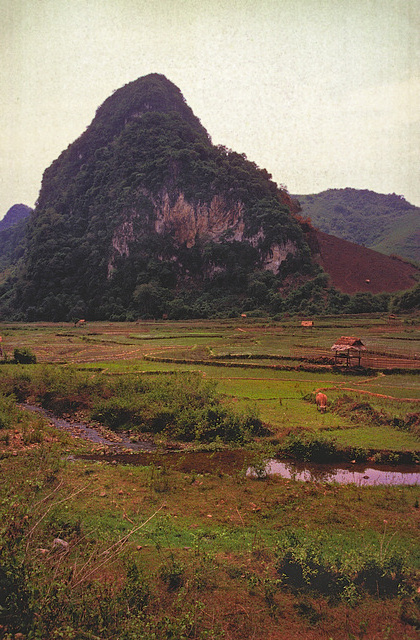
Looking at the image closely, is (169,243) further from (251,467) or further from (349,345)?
(251,467)

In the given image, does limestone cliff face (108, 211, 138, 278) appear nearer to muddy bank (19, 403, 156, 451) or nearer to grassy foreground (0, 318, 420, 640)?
grassy foreground (0, 318, 420, 640)

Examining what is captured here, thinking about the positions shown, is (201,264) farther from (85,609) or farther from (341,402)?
(85,609)

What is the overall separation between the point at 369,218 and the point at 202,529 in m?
158

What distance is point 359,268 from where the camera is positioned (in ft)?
247

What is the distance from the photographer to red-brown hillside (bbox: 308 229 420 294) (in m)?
70.6

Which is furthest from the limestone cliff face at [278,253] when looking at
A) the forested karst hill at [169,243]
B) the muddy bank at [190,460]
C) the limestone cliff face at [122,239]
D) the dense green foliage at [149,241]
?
the muddy bank at [190,460]

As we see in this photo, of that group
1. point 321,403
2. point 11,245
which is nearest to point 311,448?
point 321,403

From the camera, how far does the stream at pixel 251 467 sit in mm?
9875

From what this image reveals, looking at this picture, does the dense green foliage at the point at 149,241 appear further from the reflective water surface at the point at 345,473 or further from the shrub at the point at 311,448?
the reflective water surface at the point at 345,473

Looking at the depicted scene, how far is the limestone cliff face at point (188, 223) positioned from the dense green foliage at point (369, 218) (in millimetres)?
46976

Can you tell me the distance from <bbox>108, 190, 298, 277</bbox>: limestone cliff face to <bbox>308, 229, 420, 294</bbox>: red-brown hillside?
13.6 metres

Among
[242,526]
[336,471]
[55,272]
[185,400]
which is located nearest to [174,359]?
[185,400]

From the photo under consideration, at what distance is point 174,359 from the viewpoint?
83.0ft

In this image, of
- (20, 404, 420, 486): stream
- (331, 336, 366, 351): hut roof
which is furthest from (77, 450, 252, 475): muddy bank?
(331, 336, 366, 351): hut roof
